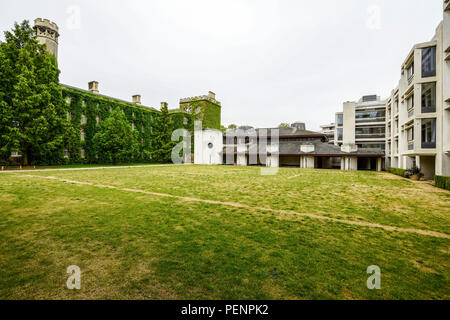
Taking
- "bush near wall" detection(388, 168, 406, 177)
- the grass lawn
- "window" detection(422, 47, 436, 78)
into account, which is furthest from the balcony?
the grass lawn

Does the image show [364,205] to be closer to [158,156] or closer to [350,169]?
[350,169]

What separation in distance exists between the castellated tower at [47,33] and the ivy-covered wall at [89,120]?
970 centimetres

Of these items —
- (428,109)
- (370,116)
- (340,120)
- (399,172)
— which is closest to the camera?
(428,109)

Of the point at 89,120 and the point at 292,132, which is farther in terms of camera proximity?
the point at 292,132

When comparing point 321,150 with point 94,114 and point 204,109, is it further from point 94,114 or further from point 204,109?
point 94,114

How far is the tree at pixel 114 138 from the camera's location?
35438mm

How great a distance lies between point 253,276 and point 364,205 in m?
8.33

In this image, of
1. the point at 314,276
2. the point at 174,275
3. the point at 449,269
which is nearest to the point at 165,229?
the point at 174,275

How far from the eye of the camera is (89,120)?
37.5 meters

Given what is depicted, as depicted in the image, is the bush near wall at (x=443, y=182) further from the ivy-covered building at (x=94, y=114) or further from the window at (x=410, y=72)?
the ivy-covered building at (x=94, y=114)

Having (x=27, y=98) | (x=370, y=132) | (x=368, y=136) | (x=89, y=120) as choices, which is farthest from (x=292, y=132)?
(x=27, y=98)

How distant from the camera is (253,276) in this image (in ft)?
12.9

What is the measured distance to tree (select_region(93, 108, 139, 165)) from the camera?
35.4m

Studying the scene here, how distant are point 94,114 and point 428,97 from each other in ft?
153
